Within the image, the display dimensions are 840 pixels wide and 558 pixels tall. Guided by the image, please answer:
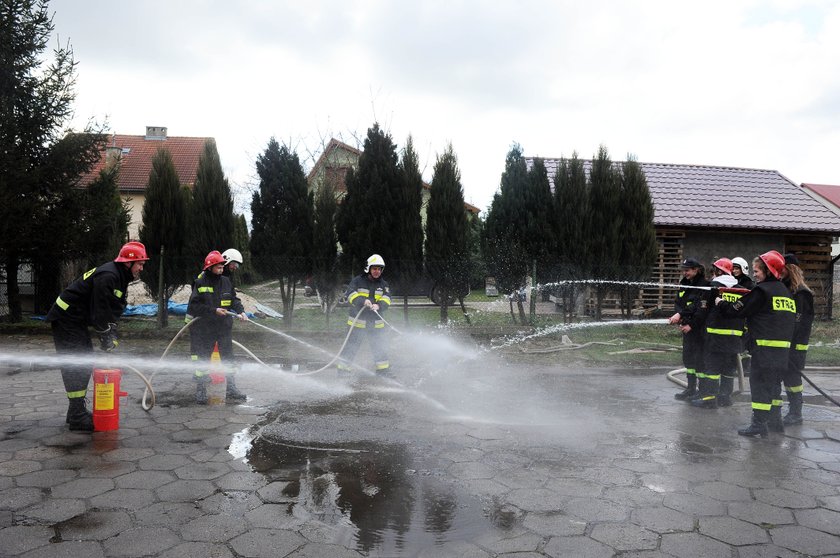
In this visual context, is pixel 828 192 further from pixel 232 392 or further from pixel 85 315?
pixel 85 315

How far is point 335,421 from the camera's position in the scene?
6.20 meters

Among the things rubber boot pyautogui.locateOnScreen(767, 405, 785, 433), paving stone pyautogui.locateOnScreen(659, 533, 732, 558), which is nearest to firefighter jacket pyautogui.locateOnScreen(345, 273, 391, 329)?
rubber boot pyautogui.locateOnScreen(767, 405, 785, 433)

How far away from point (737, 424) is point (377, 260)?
4973 mm

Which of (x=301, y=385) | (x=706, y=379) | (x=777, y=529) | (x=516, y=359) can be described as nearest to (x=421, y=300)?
(x=516, y=359)

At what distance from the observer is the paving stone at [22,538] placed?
133 inches

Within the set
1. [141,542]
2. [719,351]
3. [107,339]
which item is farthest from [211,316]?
[719,351]

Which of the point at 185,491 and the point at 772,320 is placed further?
the point at 772,320

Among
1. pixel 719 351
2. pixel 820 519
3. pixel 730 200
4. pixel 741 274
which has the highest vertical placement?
pixel 730 200

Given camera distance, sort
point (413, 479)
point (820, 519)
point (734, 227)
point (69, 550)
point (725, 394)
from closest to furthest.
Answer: point (69, 550), point (820, 519), point (413, 479), point (725, 394), point (734, 227)

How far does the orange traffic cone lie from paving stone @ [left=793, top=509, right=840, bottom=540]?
567 cm

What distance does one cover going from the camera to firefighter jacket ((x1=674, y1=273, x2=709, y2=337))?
7.48 m

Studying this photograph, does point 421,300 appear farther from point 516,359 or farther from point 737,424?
point 737,424

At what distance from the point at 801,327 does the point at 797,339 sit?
180 millimetres

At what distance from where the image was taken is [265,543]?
3.51 metres
